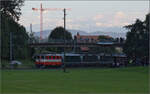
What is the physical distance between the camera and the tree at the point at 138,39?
85.7 metres

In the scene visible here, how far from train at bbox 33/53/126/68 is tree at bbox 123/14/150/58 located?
438 cm

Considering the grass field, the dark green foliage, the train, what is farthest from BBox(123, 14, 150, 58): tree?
the grass field

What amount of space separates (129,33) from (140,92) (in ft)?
230

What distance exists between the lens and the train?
8412cm

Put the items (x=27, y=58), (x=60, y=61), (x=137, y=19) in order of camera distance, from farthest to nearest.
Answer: (x=27, y=58) → (x=137, y=19) → (x=60, y=61)

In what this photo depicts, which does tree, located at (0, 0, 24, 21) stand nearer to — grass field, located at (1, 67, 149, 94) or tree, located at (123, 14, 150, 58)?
tree, located at (123, 14, 150, 58)

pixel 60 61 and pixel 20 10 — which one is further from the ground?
pixel 20 10

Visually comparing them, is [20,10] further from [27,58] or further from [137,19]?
[137,19]

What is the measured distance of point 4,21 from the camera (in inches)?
3413

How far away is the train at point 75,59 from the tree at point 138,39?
14.4ft

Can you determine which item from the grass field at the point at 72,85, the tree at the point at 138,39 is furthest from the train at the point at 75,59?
the grass field at the point at 72,85

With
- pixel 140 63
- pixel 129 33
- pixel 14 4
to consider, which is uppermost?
pixel 14 4

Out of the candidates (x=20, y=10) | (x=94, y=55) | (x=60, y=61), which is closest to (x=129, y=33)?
(x=94, y=55)

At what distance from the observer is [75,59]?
286ft
